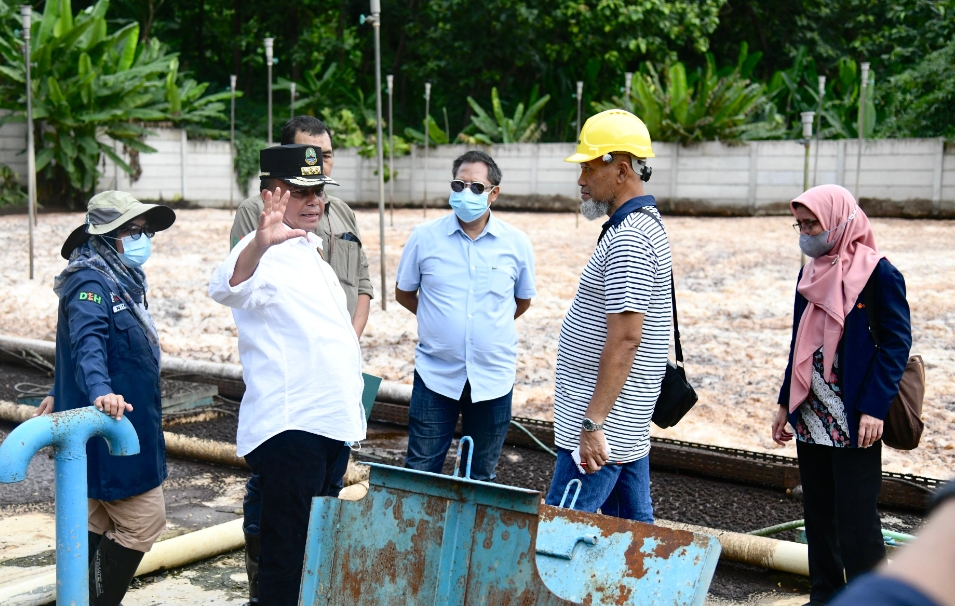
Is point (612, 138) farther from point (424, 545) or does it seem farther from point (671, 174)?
point (671, 174)

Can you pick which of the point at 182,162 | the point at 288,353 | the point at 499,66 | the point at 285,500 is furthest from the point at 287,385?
the point at 499,66

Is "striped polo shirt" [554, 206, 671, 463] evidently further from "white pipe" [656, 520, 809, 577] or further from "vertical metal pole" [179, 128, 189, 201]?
"vertical metal pole" [179, 128, 189, 201]

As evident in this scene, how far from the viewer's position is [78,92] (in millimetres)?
19938

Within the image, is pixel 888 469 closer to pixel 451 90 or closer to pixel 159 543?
pixel 159 543

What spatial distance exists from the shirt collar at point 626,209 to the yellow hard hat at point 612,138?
5.4 inches

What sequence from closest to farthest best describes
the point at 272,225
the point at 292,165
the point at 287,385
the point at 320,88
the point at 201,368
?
1. the point at 272,225
2. the point at 287,385
3. the point at 292,165
4. the point at 201,368
5. the point at 320,88

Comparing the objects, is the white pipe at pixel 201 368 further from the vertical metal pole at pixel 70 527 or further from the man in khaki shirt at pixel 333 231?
the vertical metal pole at pixel 70 527

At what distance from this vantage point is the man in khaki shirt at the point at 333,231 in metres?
4.03

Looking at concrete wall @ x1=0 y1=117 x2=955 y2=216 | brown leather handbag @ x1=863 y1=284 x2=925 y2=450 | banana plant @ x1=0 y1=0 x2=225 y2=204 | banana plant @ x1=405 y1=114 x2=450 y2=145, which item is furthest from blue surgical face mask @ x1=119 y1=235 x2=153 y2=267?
banana plant @ x1=405 y1=114 x2=450 y2=145

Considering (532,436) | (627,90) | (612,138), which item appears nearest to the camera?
(612,138)

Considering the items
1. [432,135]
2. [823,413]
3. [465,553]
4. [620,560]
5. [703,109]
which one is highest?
[703,109]

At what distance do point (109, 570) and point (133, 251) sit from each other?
106 cm

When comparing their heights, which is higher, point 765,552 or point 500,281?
point 500,281

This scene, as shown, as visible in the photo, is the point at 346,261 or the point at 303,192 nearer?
the point at 303,192
